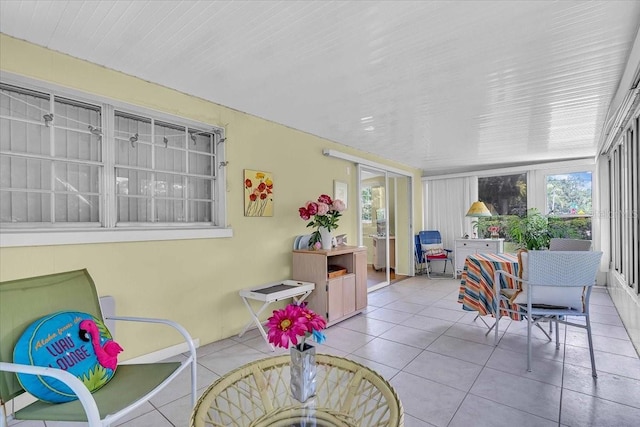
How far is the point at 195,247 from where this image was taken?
2809 mm

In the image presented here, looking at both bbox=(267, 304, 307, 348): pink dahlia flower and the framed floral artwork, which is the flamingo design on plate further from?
the framed floral artwork

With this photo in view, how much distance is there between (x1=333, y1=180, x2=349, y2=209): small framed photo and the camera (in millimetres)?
4379

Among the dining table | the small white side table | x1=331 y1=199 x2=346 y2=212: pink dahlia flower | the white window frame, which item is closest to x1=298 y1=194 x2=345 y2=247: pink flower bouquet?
x1=331 y1=199 x2=346 y2=212: pink dahlia flower

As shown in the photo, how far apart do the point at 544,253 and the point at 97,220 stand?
3.38 m

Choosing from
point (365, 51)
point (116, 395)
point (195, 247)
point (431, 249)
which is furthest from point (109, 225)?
point (431, 249)

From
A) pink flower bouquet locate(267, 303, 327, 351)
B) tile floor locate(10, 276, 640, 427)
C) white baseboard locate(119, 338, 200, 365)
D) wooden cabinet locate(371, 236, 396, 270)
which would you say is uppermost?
pink flower bouquet locate(267, 303, 327, 351)

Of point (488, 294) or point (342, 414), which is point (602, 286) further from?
point (342, 414)

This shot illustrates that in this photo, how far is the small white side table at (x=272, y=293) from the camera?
9.30ft

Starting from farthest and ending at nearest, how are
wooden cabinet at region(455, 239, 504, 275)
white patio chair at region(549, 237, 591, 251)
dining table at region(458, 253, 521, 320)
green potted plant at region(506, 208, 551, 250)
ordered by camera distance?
wooden cabinet at region(455, 239, 504, 275)
green potted plant at region(506, 208, 551, 250)
white patio chair at region(549, 237, 591, 251)
dining table at region(458, 253, 521, 320)

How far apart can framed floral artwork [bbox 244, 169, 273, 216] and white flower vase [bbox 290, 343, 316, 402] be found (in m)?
2.24

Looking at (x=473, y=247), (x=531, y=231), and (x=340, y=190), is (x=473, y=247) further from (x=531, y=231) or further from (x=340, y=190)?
(x=340, y=190)

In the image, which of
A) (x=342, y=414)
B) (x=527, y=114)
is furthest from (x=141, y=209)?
(x=527, y=114)

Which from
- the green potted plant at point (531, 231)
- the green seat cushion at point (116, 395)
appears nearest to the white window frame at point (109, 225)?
the green seat cushion at point (116, 395)

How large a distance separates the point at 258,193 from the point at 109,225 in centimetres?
139
